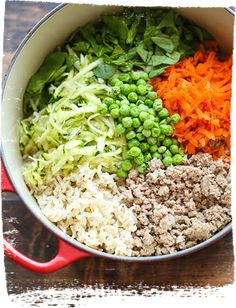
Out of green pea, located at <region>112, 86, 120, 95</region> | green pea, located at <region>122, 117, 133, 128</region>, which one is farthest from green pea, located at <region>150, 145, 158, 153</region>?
green pea, located at <region>112, 86, 120, 95</region>

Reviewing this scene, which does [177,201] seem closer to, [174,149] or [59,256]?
[174,149]

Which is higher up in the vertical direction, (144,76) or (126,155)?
(144,76)

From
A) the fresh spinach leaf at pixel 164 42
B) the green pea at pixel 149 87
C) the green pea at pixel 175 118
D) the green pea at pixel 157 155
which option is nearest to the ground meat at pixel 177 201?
the green pea at pixel 157 155

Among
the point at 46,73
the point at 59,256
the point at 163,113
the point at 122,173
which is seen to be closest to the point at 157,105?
the point at 163,113

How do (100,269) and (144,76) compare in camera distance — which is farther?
(100,269)

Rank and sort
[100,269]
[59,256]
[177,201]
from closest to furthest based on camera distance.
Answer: [59,256], [177,201], [100,269]

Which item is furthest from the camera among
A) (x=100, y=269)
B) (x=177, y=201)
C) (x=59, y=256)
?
(x=100, y=269)

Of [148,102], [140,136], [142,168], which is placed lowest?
[142,168]
